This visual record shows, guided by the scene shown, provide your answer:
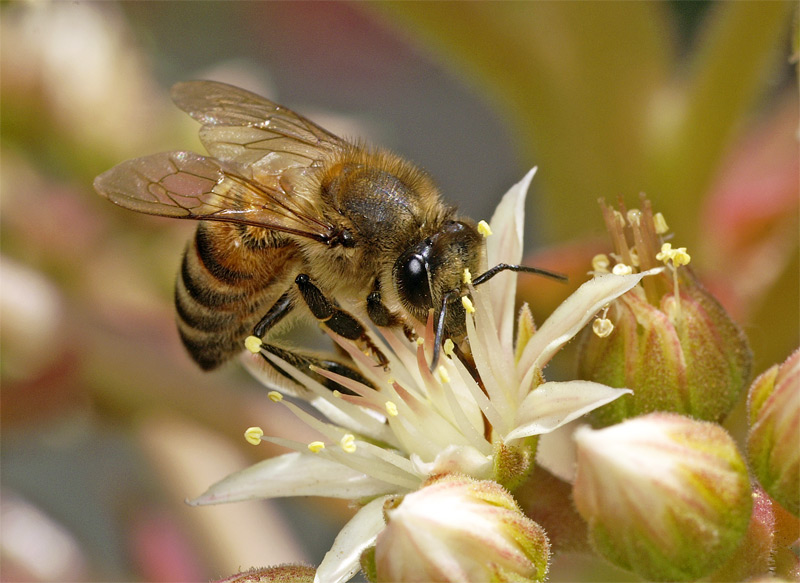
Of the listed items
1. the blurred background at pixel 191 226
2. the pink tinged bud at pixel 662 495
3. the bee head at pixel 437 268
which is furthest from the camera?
the blurred background at pixel 191 226

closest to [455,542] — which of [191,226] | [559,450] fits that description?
[559,450]

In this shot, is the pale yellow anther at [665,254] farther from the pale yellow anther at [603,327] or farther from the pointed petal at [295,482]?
the pointed petal at [295,482]

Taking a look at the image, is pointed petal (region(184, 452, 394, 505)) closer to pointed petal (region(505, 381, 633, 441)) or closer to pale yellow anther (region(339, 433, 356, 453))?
pale yellow anther (region(339, 433, 356, 453))

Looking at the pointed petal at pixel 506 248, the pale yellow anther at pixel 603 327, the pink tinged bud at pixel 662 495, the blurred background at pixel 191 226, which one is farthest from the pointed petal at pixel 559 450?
the pink tinged bud at pixel 662 495

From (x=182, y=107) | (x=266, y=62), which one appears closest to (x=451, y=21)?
(x=182, y=107)

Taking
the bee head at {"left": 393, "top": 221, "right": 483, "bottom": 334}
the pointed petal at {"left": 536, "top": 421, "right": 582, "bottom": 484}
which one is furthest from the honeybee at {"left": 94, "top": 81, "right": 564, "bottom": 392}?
the pointed petal at {"left": 536, "top": 421, "right": 582, "bottom": 484}

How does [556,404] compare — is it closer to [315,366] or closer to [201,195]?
[315,366]
